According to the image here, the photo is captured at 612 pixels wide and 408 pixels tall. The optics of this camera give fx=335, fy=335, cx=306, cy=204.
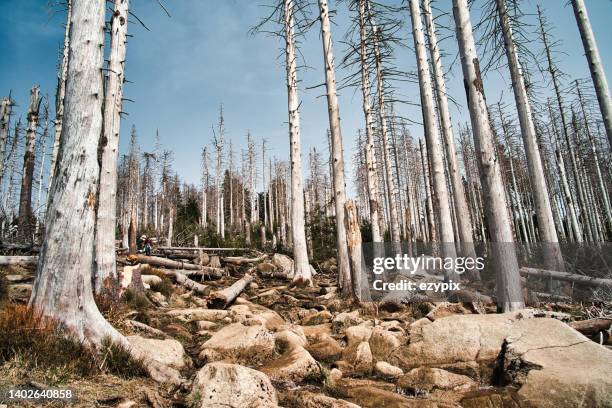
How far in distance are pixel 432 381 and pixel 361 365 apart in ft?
2.82

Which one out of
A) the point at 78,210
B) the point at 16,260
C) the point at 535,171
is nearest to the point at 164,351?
the point at 78,210

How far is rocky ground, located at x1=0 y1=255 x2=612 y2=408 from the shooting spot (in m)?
2.50

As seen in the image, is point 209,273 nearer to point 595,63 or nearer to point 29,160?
point 29,160

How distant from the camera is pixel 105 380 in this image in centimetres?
262

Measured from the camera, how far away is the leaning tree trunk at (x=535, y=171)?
31.7 feet

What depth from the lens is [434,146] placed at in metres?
9.12

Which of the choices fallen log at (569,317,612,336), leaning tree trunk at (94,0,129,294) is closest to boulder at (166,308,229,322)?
leaning tree trunk at (94,0,129,294)

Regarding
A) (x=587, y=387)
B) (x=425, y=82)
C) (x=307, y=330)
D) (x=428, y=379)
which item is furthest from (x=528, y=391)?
(x=425, y=82)

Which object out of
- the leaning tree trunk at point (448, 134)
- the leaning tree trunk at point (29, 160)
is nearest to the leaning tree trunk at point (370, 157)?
the leaning tree trunk at point (448, 134)

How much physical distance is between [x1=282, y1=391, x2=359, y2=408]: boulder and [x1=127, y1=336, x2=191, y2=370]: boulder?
144cm

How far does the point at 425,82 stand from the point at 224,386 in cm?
954

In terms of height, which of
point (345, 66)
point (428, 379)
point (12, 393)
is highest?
point (345, 66)

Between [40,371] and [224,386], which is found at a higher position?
[40,371]

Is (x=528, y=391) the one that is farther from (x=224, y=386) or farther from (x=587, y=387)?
(x=224, y=386)
